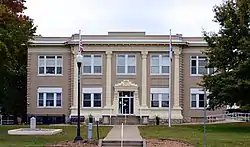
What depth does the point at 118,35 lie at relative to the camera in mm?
61875

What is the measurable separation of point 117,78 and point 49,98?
25.2ft

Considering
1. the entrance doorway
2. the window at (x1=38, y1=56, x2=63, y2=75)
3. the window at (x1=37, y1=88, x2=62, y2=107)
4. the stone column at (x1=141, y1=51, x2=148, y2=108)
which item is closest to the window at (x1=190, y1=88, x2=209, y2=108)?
the stone column at (x1=141, y1=51, x2=148, y2=108)

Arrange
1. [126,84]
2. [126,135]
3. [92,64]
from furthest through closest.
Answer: [92,64], [126,84], [126,135]

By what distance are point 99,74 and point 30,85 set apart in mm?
7564

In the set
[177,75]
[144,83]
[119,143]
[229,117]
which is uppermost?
[177,75]

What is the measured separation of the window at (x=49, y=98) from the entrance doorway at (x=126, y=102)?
6.56m

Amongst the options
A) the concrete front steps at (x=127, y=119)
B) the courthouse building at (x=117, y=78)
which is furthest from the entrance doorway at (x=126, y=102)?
the concrete front steps at (x=127, y=119)

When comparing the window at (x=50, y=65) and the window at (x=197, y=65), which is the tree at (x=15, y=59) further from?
the window at (x=197, y=65)

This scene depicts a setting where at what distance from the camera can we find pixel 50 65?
62.7 metres

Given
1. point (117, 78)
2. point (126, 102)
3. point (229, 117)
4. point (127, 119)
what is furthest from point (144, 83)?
point (229, 117)

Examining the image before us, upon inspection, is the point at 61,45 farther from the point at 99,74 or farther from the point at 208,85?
the point at 208,85

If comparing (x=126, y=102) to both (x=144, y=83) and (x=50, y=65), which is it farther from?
(x=50, y=65)

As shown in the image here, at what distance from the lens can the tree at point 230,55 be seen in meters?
41.9

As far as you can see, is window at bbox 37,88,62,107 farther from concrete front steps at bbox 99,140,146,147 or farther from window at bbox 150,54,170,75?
concrete front steps at bbox 99,140,146,147
